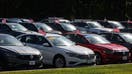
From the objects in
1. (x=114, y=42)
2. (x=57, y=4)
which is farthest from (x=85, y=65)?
(x=57, y=4)

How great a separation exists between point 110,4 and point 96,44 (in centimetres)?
4128

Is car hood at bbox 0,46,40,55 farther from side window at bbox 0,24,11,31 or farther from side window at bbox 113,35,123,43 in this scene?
side window at bbox 0,24,11,31

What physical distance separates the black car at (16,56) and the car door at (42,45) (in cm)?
176

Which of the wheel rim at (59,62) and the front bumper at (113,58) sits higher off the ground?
the wheel rim at (59,62)

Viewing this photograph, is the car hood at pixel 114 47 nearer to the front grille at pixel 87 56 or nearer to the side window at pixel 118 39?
the side window at pixel 118 39

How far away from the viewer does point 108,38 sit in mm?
28031

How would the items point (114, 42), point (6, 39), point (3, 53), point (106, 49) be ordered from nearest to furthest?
point (3, 53)
point (6, 39)
point (106, 49)
point (114, 42)

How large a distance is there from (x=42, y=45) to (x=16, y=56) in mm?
→ 3452

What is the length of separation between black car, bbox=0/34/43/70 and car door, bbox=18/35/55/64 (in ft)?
5.79

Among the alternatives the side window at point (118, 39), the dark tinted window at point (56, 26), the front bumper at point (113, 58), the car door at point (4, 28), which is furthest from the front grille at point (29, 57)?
the dark tinted window at point (56, 26)

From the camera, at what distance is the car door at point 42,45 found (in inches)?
853

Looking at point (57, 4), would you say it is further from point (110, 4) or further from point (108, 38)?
point (108, 38)

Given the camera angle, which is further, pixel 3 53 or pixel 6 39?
pixel 6 39

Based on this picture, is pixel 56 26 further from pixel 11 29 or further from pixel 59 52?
pixel 59 52
